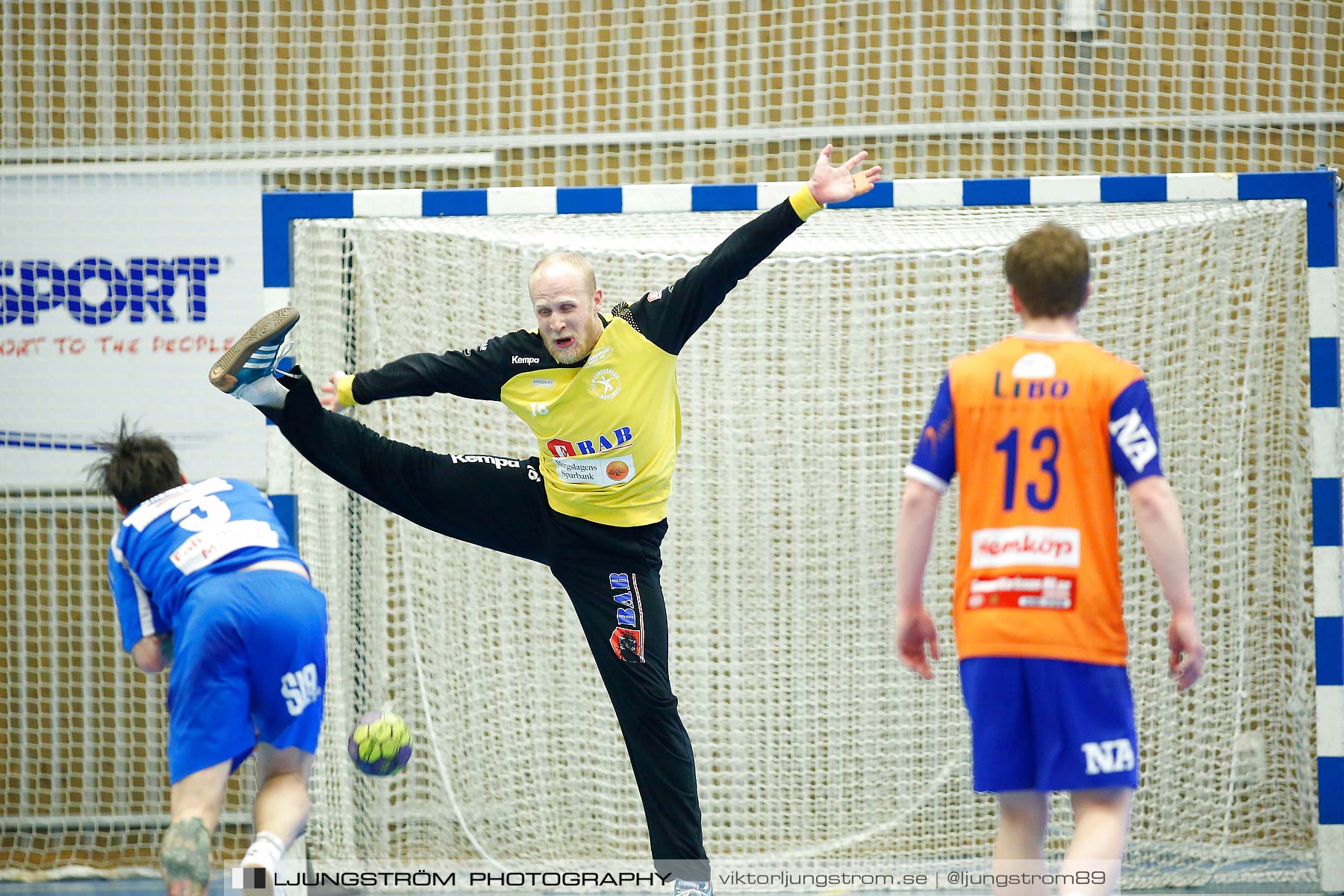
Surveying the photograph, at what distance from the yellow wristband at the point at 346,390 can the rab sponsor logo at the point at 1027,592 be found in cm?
221

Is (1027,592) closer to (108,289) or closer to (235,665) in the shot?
(235,665)

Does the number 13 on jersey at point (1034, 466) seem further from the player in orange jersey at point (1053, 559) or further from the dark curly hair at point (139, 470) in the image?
the dark curly hair at point (139, 470)

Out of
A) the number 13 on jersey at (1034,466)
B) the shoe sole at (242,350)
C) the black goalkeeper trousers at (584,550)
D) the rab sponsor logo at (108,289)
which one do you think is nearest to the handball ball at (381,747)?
the black goalkeeper trousers at (584,550)

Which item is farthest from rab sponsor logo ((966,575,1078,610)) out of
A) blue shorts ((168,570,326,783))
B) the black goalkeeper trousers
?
blue shorts ((168,570,326,783))

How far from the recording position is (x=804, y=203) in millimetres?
3500

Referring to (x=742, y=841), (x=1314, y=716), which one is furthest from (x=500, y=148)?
(x=1314, y=716)

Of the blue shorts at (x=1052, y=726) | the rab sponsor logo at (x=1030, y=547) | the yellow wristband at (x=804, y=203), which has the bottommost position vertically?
the blue shorts at (x=1052, y=726)

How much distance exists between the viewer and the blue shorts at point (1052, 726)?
8.40 ft

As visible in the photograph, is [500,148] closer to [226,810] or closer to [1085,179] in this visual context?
[1085,179]

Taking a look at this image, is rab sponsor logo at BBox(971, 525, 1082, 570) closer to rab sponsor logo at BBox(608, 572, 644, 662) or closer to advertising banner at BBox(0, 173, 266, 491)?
rab sponsor logo at BBox(608, 572, 644, 662)

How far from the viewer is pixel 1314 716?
457 centimetres

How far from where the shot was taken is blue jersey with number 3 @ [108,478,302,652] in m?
3.43

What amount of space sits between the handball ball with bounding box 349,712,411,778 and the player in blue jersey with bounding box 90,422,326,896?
0.35 metres

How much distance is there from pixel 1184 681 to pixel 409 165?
175 inches
